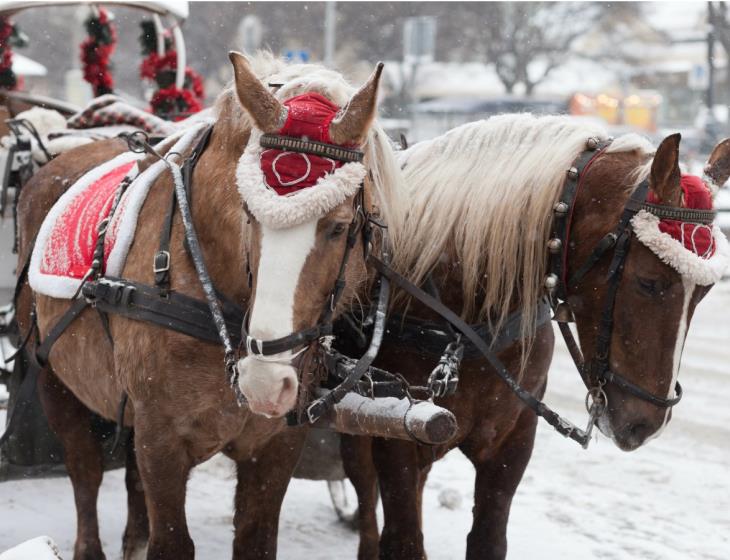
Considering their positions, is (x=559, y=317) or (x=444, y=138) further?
(x=444, y=138)

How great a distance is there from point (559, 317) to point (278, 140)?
1.20m

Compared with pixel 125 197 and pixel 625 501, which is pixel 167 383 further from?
pixel 625 501

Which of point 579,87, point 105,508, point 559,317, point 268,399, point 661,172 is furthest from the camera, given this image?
point 579,87

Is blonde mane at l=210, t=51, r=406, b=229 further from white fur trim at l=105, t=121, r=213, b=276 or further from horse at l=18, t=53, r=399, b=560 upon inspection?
white fur trim at l=105, t=121, r=213, b=276

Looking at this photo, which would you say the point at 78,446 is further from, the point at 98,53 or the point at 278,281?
the point at 98,53

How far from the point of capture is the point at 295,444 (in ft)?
11.6

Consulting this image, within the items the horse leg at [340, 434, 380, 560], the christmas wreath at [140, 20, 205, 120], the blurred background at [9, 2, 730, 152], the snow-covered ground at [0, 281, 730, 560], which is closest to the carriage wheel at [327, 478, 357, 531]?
the snow-covered ground at [0, 281, 730, 560]

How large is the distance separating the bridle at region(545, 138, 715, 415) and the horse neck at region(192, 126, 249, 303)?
1006 millimetres

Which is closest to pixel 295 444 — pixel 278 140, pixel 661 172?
pixel 278 140

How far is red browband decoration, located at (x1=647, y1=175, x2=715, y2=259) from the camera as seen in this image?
312 centimetres

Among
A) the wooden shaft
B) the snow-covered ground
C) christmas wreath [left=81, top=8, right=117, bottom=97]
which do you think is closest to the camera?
the wooden shaft

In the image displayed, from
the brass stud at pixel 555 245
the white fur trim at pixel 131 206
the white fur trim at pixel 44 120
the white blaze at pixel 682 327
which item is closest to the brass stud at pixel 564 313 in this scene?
the brass stud at pixel 555 245

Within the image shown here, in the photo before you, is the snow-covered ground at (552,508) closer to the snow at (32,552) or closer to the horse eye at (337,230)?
the snow at (32,552)

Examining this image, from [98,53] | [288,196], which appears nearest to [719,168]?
[288,196]
